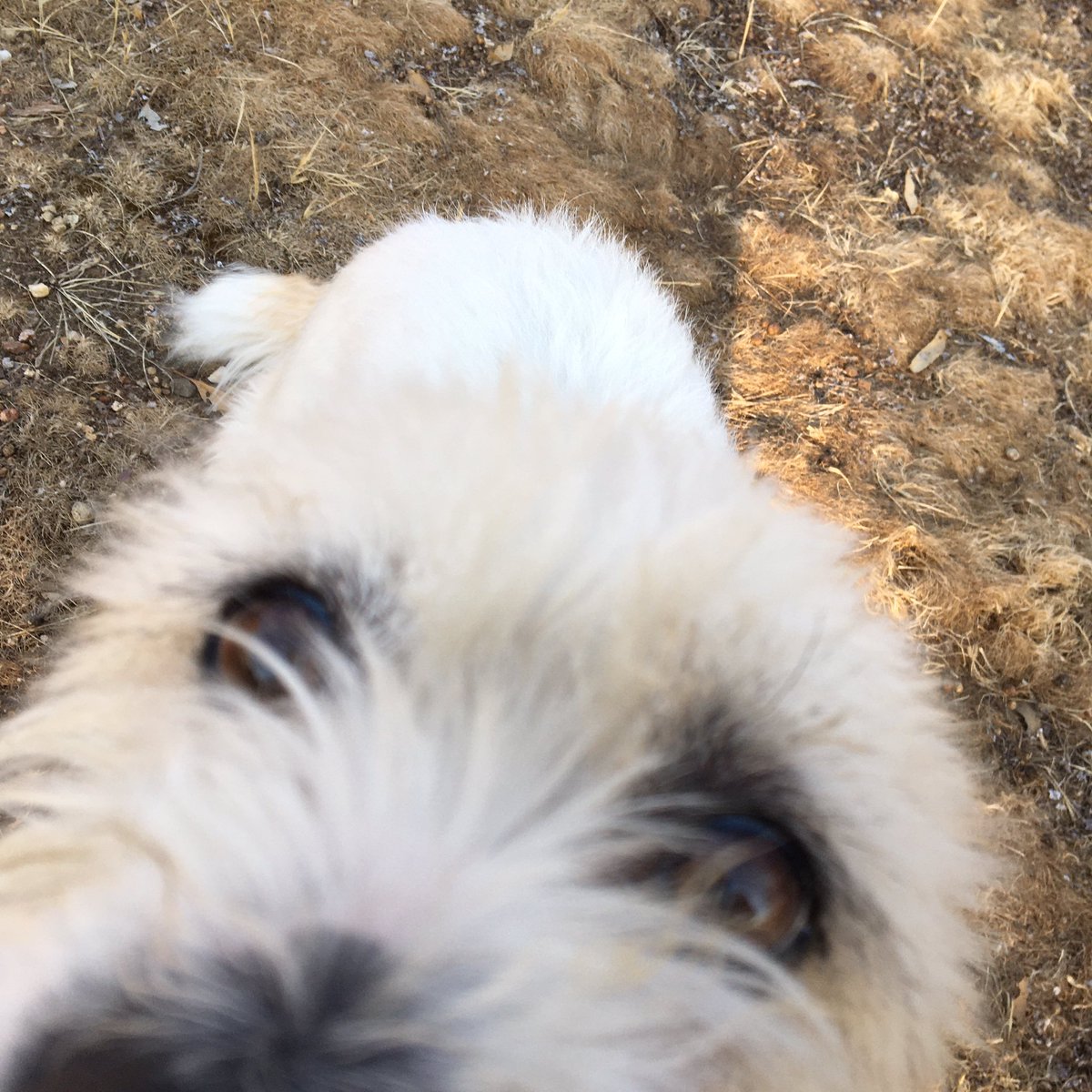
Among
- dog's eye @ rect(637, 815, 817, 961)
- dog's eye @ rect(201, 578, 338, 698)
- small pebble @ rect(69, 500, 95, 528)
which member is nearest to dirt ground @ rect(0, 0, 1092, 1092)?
small pebble @ rect(69, 500, 95, 528)

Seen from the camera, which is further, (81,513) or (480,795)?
(81,513)

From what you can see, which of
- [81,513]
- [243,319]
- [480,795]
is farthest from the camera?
[243,319]

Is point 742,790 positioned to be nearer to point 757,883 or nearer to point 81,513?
point 757,883

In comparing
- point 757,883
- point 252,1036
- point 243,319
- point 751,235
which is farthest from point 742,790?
point 751,235

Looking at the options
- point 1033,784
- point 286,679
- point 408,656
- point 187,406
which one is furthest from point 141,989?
point 1033,784

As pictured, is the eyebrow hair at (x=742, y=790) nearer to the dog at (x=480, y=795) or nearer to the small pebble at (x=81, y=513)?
the dog at (x=480, y=795)

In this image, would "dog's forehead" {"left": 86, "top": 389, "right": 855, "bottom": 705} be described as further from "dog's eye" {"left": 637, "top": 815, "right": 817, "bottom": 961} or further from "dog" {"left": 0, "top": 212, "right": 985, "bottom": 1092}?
"dog's eye" {"left": 637, "top": 815, "right": 817, "bottom": 961}
